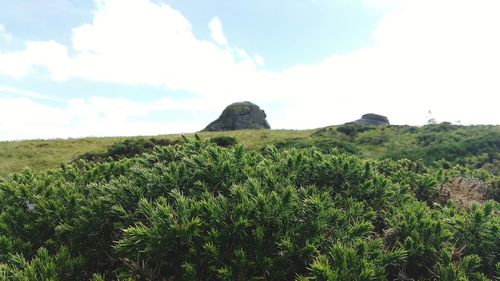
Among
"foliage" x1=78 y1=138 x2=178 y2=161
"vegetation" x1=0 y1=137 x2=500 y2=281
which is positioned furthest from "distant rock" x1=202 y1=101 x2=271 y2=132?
"vegetation" x1=0 y1=137 x2=500 y2=281

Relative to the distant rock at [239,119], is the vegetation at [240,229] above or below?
below

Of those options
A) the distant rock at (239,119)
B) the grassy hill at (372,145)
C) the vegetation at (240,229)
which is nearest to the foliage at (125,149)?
the grassy hill at (372,145)

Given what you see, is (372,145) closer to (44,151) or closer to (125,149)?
(125,149)

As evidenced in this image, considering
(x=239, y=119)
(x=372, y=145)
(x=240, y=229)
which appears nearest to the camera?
(x=240, y=229)

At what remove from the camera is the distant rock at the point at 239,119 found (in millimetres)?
71688

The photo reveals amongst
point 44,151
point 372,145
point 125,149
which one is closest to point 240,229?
point 125,149

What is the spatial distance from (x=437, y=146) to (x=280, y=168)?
113ft

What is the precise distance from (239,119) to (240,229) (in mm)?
67969

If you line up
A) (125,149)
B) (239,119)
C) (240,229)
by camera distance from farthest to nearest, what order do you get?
(239,119)
(125,149)
(240,229)

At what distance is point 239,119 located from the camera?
72812 mm

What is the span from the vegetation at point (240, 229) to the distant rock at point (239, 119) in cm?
6376

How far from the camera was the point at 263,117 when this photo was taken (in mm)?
79812

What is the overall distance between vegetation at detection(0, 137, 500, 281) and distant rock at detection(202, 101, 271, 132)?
6376 centimetres

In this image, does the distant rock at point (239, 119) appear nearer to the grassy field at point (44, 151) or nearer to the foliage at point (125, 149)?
the grassy field at point (44, 151)
